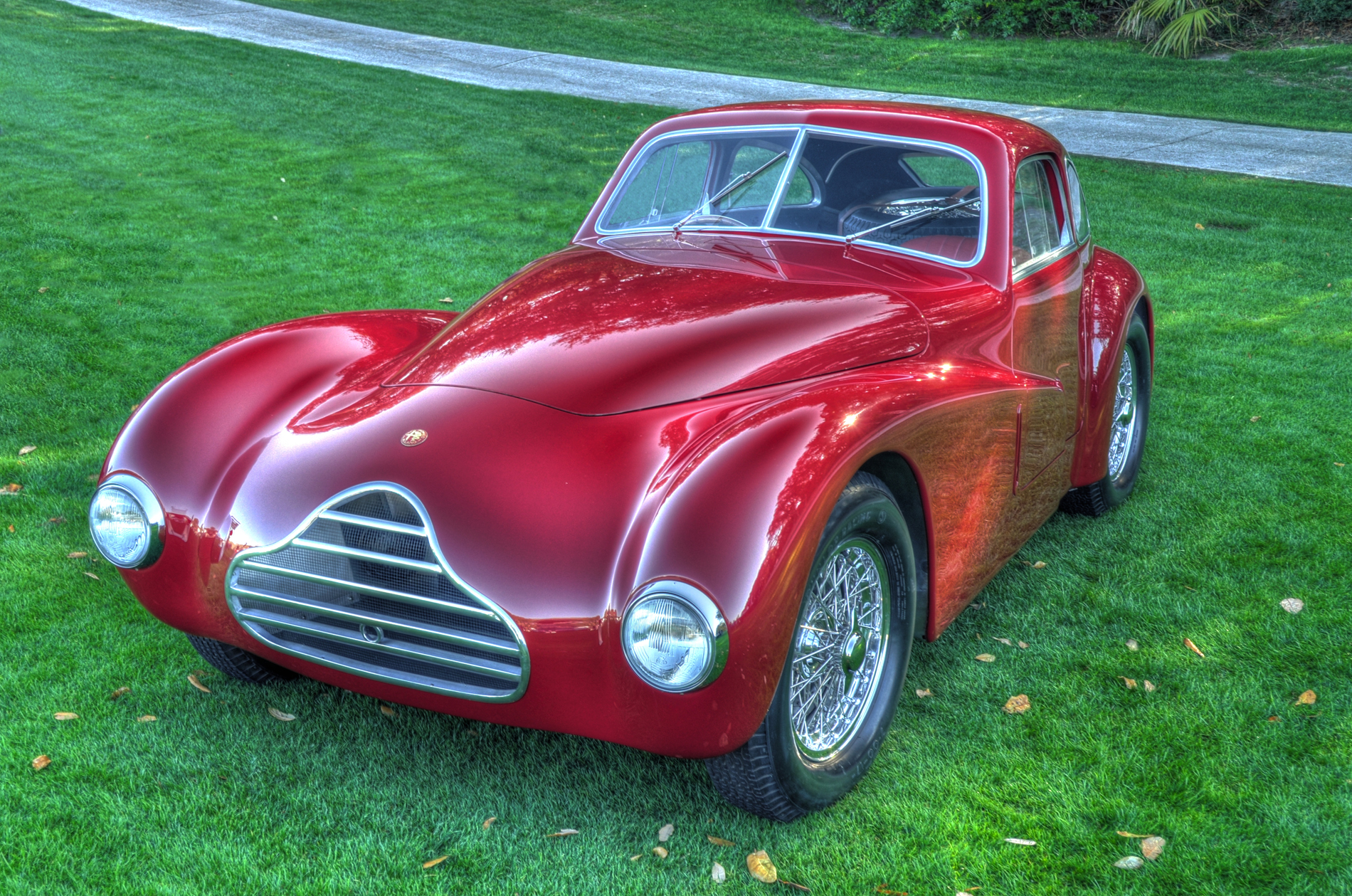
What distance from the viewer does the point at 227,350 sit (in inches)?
139

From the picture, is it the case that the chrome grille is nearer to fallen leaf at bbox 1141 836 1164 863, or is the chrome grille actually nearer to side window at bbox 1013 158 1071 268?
fallen leaf at bbox 1141 836 1164 863

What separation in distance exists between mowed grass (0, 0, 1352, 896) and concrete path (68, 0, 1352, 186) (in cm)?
549

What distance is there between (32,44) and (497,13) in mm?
8694

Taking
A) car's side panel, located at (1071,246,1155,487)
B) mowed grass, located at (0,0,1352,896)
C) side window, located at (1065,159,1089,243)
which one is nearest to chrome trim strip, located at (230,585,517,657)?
mowed grass, located at (0,0,1352,896)

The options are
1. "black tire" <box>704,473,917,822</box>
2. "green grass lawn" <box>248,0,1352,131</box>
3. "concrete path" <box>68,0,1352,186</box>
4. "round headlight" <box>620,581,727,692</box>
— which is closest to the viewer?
"round headlight" <box>620,581,727,692</box>

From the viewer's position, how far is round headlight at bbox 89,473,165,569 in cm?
296

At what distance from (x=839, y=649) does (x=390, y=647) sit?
117cm

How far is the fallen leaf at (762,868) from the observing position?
8.87ft

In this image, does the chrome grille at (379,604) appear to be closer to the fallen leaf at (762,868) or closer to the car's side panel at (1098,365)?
the fallen leaf at (762,868)

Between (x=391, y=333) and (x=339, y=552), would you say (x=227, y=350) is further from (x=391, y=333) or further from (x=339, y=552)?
(x=339, y=552)

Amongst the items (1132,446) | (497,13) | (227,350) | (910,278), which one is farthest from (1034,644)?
(497,13)

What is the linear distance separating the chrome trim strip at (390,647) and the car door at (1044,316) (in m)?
1.94

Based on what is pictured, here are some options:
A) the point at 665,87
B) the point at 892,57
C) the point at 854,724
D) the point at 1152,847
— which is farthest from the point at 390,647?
the point at 892,57

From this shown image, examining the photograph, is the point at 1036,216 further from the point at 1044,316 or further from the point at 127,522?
the point at 127,522
